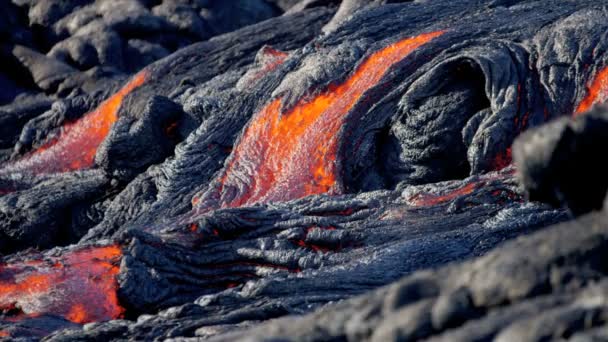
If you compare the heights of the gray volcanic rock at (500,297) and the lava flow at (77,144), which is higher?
the gray volcanic rock at (500,297)

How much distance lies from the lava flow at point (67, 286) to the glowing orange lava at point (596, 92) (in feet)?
17.0

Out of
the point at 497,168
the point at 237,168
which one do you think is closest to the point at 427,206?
the point at 497,168

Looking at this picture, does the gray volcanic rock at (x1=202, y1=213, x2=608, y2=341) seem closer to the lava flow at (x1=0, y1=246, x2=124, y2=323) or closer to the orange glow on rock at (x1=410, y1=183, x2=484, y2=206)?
the lava flow at (x1=0, y1=246, x2=124, y2=323)

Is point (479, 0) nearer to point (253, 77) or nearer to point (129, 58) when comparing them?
point (253, 77)

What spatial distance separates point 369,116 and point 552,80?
7.08 feet

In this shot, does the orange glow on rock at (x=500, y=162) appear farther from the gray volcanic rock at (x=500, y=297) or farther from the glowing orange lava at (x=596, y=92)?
the gray volcanic rock at (x=500, y=297)

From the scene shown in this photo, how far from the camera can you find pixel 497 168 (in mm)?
10680

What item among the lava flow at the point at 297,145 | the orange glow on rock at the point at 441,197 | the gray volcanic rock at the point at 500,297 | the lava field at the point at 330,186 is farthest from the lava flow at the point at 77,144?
the gray volcanic rock at the point at 500,297

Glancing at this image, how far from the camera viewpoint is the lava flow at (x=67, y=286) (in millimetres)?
9188

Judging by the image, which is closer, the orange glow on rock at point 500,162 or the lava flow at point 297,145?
the orange glow on rock at point 500,162

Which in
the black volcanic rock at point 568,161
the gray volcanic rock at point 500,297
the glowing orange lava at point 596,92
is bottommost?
the glowing orange lava at point 596,92

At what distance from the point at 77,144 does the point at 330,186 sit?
5.97 metres

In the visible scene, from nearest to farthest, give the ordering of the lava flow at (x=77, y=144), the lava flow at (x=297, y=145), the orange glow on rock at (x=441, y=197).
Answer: the orange glow on rock at (x=441, y=197)
the lava flow at (x=297, y=145)
the lava flow at (x=77, y=144)

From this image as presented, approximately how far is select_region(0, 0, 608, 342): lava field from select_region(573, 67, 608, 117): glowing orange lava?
0.02m
